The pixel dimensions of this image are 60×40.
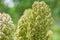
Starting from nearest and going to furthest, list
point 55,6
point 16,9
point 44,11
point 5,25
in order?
point 5,25
point 44,11
point 16,9
point 55,6

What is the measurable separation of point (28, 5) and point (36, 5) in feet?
21.7

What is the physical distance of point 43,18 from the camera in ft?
3.70

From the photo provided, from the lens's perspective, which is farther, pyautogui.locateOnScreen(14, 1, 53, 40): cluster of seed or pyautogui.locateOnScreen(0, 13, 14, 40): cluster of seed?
pyautogui.locateOnScreen(14, 1, 53, 40): cluster of seed

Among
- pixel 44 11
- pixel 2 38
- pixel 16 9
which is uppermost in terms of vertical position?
pixel 16 9

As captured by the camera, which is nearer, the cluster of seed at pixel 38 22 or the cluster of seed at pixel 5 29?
the cluster of seed at pixel 5 29

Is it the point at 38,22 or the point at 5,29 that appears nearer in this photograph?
the point at 5,29

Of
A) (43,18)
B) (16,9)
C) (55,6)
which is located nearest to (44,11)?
(43,18)

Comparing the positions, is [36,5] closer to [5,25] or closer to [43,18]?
[43,18]

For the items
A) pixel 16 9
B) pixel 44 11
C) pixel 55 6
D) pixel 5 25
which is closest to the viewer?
pixel 5 25

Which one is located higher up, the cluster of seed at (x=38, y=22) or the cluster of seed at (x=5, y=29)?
the cluster of seed at (x=38, y=22)

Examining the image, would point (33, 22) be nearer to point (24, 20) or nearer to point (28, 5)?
point (24, 20)

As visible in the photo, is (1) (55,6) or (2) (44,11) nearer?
(2) (44,11)

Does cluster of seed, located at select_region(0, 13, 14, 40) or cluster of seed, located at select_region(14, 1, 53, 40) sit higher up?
cluster of seed, located at select_region(14, 1, 53, 40)

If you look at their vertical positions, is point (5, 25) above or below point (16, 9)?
below
